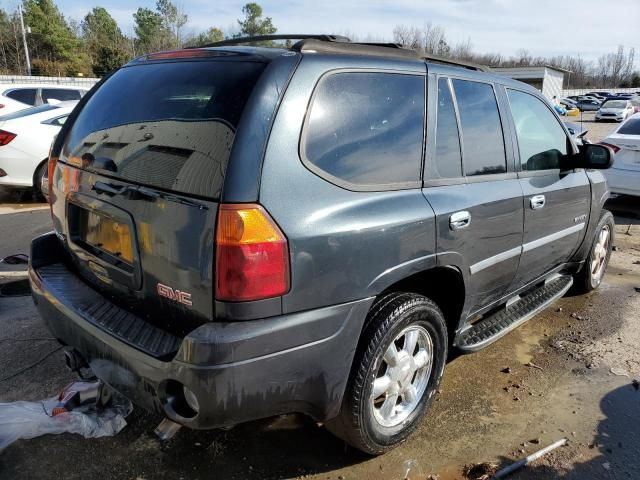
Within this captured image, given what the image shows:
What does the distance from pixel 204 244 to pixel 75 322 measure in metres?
0.89

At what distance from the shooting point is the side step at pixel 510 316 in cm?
303

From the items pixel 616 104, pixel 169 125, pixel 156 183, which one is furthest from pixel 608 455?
pixel 616 104

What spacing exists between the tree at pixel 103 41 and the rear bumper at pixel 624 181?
44.8 metres

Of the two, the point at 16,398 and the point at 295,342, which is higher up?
the point at 295,342

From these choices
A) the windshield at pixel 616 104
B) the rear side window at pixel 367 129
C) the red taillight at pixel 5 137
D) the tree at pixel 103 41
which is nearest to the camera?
the rear side window at pixel 367 129

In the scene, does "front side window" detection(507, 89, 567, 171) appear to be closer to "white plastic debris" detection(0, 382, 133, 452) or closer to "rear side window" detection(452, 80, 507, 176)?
"rear side window" detection(452, 80, 507, 176)

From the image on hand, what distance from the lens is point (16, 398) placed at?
292 centimetres

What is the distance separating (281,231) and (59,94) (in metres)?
11.6

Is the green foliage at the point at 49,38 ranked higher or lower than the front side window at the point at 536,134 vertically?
higher

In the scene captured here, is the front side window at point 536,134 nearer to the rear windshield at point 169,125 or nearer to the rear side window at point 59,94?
the rear windshield at point 169,125

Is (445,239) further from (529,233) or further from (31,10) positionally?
(31,10)

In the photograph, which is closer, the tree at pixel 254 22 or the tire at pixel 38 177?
the tire at pixel 38 177

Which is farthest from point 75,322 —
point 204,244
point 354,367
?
point 354,367

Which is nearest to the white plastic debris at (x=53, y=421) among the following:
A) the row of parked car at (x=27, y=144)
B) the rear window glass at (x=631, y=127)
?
the row of parked car at (x=27, y=144)
